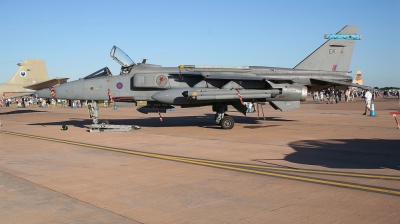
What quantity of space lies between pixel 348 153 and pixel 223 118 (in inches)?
310

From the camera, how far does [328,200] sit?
5777 mm

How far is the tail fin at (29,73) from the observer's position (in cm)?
3834

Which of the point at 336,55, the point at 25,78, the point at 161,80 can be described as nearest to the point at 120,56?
the point at 161,80

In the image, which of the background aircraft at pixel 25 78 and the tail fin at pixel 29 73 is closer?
the background aircraft at pixel 25 78

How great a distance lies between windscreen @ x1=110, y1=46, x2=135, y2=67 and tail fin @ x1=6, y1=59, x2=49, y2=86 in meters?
24.6

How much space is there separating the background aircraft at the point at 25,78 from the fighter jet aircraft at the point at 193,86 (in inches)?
887

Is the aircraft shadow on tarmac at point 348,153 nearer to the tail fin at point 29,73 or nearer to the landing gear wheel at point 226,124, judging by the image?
the landing gear wheel at point 226,124

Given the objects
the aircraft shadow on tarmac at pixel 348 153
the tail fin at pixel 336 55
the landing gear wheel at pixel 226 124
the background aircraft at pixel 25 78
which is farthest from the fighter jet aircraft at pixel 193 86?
the background aircraft at pixel 25 78

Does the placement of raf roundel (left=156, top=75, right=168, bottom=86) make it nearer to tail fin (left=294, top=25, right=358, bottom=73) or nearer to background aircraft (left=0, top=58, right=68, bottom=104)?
tail fin (left=294, top=25, right=358, bottom=73)

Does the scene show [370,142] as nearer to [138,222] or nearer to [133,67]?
[138,222]

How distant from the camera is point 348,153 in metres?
10.1

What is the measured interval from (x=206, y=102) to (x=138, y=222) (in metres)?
12.0

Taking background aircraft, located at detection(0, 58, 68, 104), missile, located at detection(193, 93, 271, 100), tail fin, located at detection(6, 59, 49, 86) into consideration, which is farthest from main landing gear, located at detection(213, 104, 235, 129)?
tail fin, located at detection(6, 59, 49, 86)

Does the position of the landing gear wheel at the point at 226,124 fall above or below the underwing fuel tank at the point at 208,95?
below
